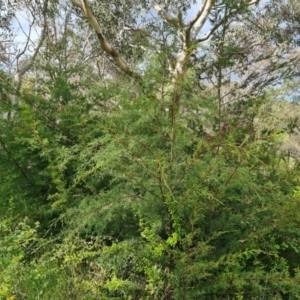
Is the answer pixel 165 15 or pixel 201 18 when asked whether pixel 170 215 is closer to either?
pixel 201 18

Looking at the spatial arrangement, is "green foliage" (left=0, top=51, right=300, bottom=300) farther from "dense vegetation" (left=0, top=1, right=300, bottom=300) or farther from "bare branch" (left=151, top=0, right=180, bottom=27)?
"bare branch" (left=151, top=0, right=180, bottom=27)

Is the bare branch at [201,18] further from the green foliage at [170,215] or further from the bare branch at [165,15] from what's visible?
the green foliage at [170,215]

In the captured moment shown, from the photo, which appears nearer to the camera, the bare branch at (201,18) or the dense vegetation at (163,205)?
the dense vegetation at (163,205)

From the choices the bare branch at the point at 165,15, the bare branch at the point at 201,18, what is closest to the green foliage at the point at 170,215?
the bare branch at the point at 165,15

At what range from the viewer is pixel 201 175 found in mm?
2547

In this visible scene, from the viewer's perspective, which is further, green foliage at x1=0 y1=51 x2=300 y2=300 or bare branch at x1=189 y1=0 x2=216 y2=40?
bare branch at x1=189 y1=0 x2=216 y2=40

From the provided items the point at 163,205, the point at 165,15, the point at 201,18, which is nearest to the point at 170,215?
the point at 163,205

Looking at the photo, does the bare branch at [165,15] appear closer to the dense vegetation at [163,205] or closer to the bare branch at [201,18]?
the bare branch at [201,18]

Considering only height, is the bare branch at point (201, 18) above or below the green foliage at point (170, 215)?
above

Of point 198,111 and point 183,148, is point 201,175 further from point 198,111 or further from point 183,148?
point 198,111

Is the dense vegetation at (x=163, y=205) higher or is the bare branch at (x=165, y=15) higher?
the bare branch at (x=165, y=15)

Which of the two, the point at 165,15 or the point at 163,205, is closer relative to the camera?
the point at 163,205

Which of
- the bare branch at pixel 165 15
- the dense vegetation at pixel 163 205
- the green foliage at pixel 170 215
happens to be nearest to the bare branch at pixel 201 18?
the bare branch at pixel 165 15

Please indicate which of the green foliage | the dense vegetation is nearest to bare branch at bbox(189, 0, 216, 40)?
the dense vegetation
